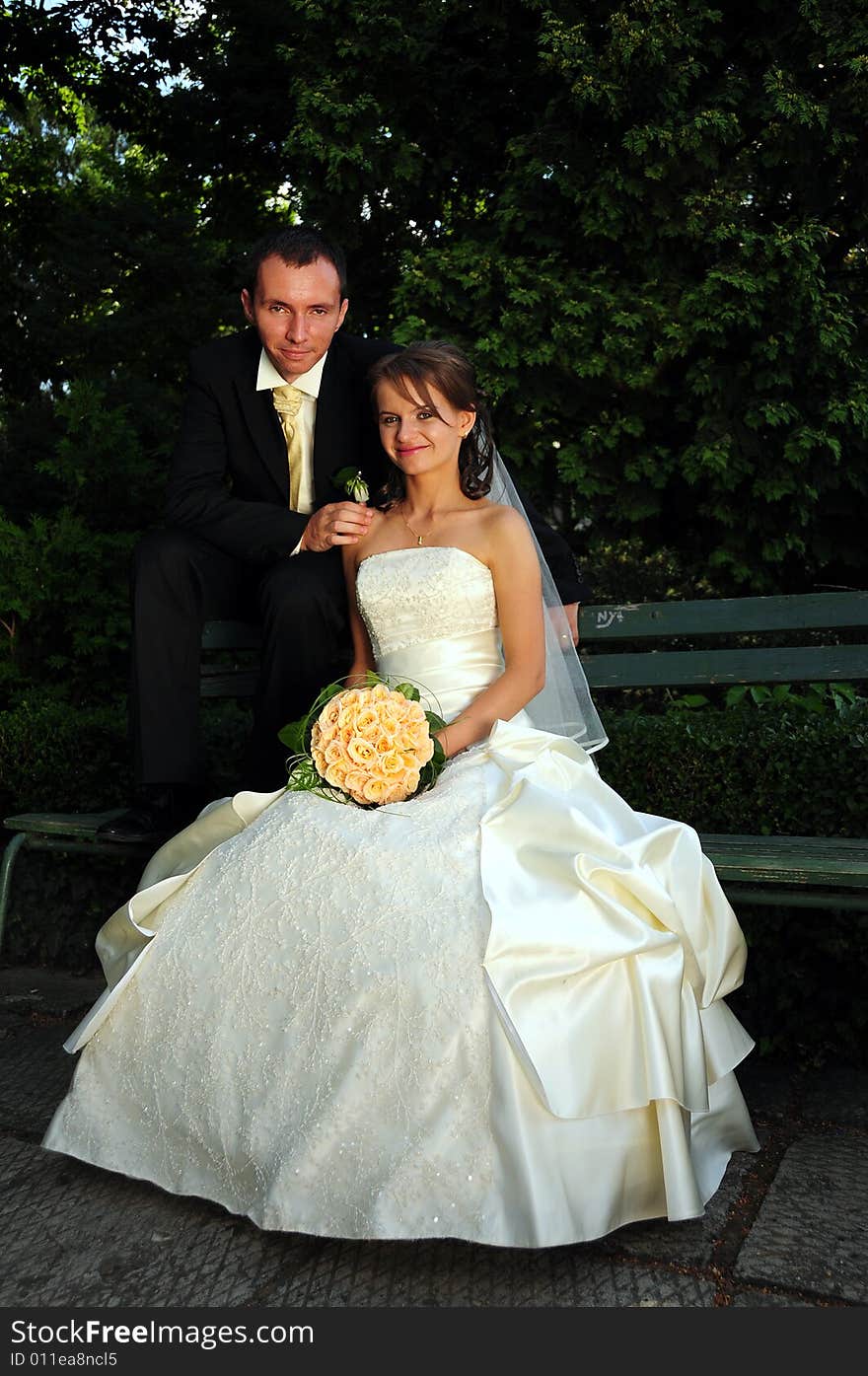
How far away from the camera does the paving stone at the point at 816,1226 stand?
7.36ft

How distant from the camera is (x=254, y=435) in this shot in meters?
4.09

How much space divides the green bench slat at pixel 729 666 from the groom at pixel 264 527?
1.19 feet

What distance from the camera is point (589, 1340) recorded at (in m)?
2.07

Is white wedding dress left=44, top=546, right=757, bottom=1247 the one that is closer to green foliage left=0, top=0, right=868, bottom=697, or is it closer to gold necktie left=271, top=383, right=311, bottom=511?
gold necktie left=271, top=383, right=311, bottom=511

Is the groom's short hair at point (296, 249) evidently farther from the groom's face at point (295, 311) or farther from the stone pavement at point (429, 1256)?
the stone pavement at point (429, 1256)

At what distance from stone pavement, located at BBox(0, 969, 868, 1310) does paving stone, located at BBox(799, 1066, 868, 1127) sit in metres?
0.22

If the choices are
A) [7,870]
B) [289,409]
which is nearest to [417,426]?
[289,409]

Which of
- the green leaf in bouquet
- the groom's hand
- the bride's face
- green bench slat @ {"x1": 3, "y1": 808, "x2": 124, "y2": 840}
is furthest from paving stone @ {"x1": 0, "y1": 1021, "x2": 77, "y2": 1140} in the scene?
the bride's face

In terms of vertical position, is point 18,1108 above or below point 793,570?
below

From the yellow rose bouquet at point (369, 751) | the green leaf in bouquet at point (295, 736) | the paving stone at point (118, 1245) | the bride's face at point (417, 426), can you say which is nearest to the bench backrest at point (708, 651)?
the bride's face at point (417, 426)

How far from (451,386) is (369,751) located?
4.03 ft

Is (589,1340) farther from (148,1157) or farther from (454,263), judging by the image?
(454,263)

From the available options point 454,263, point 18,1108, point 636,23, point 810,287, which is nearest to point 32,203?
point 454,263

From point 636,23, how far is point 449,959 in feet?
19.6
